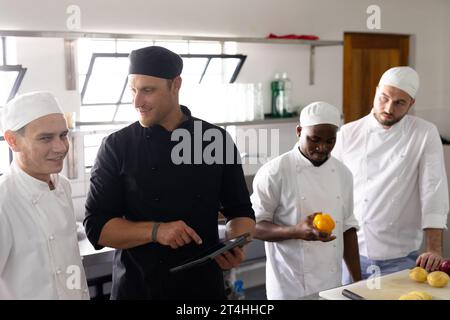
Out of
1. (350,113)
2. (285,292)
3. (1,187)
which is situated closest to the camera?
(1,187)

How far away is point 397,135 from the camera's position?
7.47 feet

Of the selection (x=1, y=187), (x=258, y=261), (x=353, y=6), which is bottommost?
(x=258, y=261)

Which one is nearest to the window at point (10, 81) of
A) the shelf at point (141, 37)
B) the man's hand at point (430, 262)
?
the shelf at point (141, 37)

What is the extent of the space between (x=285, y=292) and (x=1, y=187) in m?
0.96

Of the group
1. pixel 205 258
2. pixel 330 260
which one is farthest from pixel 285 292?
pixel 205 258

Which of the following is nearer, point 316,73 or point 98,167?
point 98,167

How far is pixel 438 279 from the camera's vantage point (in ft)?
5.38

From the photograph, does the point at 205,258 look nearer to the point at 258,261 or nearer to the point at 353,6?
the point at 258,261

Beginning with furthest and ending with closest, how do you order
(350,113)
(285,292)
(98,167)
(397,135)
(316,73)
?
(350,113) → (316,73) → (397,135) → (285,292) → (98,167)

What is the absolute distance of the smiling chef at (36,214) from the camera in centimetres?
132

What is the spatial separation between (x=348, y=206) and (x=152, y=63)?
0.87m

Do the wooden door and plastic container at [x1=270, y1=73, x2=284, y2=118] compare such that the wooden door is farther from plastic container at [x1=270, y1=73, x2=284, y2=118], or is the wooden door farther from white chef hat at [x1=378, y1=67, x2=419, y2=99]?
white chef hat at [x1=378, y1=67, x2=419, y2=99]

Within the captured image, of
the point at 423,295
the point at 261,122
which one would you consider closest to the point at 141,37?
the point at 261,122

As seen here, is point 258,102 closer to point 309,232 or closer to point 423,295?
point 309,232
